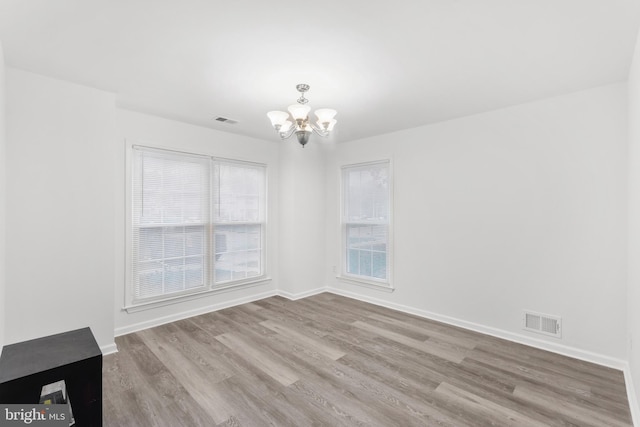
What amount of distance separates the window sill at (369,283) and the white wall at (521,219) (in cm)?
12

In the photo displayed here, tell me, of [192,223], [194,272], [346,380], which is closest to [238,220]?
[192,223]

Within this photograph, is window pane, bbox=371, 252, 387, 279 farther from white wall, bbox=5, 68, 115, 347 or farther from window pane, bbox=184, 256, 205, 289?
white wall, bbox=5, 68, 115, 347

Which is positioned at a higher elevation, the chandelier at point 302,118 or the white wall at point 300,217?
the chandelier at point 302,118

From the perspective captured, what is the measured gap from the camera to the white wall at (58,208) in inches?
100.0

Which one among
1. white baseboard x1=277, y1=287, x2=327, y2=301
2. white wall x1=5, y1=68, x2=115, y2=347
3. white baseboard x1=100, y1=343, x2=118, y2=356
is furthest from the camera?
white baseboard x1=277, y1=287, x2=327, y2=301

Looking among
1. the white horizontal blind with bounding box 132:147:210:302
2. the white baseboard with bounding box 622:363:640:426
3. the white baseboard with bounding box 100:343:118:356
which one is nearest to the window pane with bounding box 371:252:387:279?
the white horizontal blind with bounding box 132:147:210:302

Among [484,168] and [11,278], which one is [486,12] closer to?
[484,168]

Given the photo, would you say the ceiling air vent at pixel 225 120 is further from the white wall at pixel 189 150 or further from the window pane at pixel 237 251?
the window pane at pixel 237 251

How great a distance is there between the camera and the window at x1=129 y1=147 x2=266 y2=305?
3.68 m

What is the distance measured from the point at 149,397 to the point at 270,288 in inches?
112

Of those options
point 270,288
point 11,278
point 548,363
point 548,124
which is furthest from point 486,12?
point 270,288

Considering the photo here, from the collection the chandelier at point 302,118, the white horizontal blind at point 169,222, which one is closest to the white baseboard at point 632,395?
the chandelier at point 302,118

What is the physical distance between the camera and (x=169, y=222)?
388 centimetres

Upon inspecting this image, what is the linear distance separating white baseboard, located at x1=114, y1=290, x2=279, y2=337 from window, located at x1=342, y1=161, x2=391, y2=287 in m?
1.46
